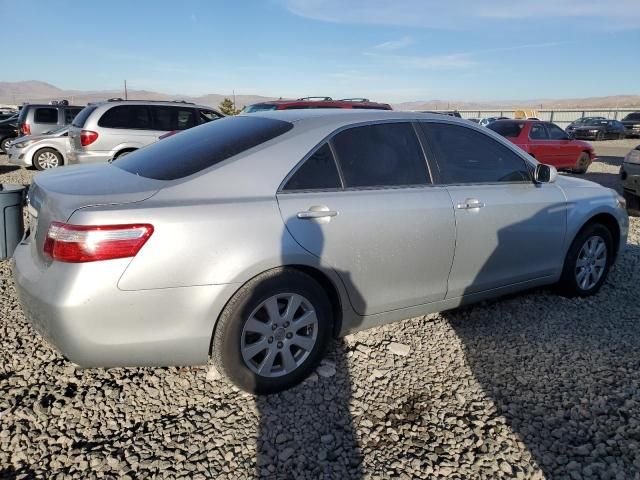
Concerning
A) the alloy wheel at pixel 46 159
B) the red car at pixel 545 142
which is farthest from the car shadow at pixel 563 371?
the alloy wheel at pixel 46 159

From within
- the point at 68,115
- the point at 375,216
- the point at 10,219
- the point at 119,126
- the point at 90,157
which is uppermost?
the point at 68,115

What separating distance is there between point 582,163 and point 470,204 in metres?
12.5

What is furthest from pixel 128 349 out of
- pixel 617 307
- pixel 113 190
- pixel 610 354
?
pixel 617 307

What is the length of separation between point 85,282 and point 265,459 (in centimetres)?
120

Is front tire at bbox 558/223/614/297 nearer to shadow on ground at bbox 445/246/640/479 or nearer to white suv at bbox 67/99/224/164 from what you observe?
shadow on ground at bbox 445/246/640/479

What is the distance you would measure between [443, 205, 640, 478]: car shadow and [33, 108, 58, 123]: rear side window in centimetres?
1480

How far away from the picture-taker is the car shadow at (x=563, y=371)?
2.51 metres

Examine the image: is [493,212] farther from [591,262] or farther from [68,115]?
[68,115]

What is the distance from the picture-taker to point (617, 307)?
168 inches

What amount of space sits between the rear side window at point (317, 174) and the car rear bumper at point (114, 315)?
712mm

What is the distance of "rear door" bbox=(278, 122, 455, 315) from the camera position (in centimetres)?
283

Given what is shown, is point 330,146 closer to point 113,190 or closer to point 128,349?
point 113,190

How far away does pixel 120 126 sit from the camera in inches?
384

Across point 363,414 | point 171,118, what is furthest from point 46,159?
point 363,414
